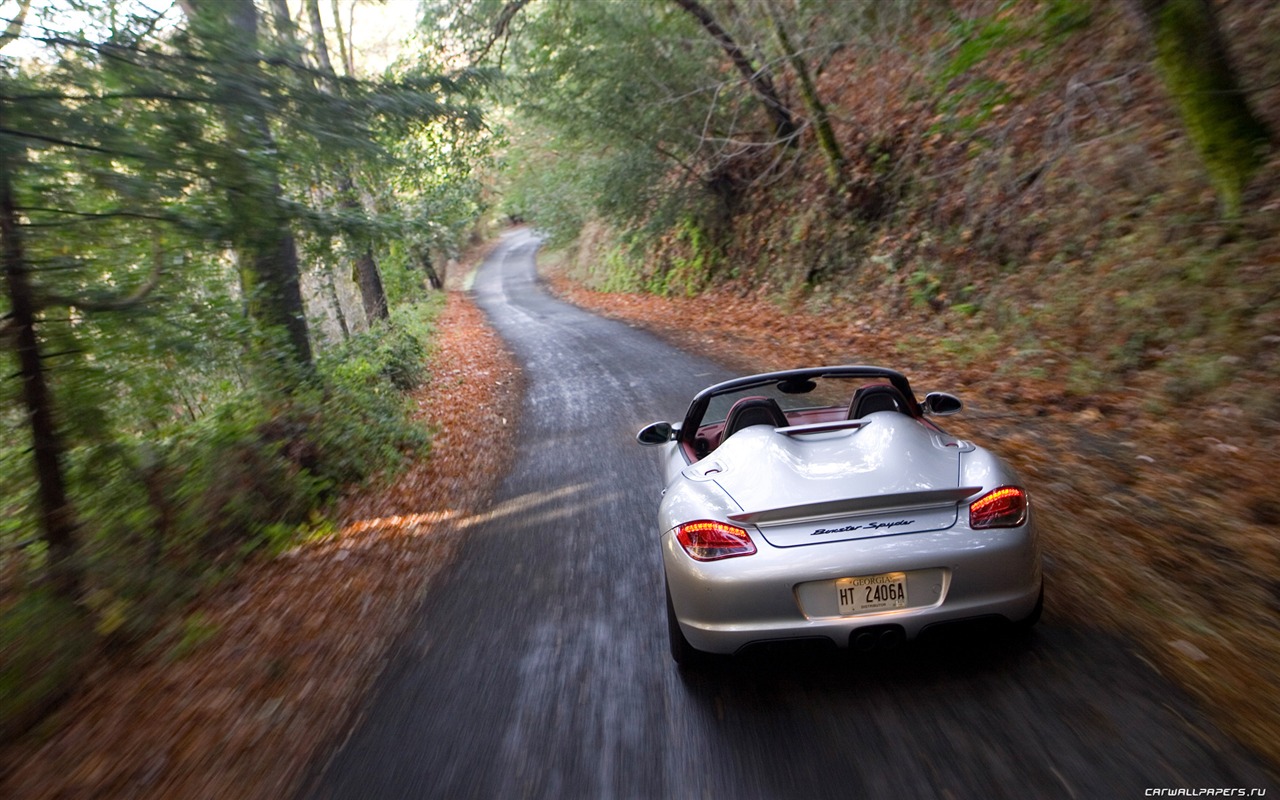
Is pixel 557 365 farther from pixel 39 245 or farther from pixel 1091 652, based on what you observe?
pixel 1091 652

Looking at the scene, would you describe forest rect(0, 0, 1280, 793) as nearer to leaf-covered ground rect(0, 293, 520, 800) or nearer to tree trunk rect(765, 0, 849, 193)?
tree trunk rect(765, 0, 849, 193)

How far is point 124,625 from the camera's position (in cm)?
482

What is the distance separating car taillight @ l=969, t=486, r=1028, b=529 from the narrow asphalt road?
26.6 inches

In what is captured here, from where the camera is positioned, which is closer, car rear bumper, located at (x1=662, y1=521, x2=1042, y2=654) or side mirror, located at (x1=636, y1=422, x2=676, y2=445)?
car rear bumper, located at (x1=662, y1=521, x2=1042, y2=654)

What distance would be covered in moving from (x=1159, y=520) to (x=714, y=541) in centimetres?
328

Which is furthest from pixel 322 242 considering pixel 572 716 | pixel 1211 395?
pixel 1211 395

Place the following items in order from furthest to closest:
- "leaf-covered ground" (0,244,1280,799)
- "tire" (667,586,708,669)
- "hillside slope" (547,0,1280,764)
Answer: "hillside slope" (547,0,1280,764) → "tire" (667,586,708,669) → "leaf-covered ground" (0,244,1280,799)

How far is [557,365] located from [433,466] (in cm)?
649

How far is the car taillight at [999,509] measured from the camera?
3.29m

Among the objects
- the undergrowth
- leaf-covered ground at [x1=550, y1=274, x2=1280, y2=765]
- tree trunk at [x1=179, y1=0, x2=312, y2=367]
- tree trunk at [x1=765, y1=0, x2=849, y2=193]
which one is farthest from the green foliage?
tree trunk at [x1=765, y1=0, x2=849, y2=193]

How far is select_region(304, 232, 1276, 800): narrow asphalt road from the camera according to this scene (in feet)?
9.28

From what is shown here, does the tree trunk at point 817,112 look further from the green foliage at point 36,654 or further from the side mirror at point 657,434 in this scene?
the green foliage at point 36,654

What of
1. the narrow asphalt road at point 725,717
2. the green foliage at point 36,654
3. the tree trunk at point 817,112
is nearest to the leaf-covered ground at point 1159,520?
the narrow asphalt road at point 725,717

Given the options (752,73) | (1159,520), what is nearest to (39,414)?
(1159,520)
